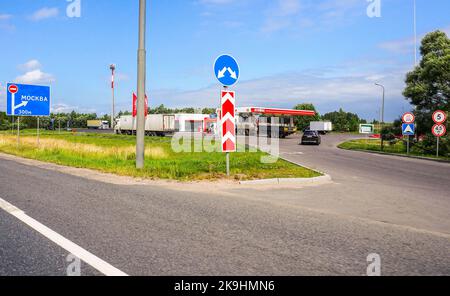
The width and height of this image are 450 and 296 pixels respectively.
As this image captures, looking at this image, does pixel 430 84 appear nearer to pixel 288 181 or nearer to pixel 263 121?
pixel 263 121

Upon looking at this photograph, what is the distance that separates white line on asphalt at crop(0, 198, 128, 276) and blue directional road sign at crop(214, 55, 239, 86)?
644 centimetres

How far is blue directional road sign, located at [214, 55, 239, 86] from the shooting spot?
34.7 feet

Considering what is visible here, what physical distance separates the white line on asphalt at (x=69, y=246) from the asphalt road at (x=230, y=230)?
0.32ft

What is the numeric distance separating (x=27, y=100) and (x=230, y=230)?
910 inches

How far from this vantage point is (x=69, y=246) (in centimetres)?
A: 423

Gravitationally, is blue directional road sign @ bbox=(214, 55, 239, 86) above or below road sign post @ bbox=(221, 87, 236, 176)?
above

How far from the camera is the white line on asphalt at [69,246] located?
11.6 ft

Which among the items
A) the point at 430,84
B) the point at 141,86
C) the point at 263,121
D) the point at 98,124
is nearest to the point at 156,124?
the point at 263,121

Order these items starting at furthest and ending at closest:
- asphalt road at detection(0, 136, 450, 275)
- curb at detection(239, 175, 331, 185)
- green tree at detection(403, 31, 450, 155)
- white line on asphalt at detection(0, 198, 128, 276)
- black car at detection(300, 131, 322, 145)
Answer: black car at detection(300, 131, 322, 145)
green tree at detection(403, 31, 450, 155)
curb at detection(239, 175, 331, 185)
asphalt road at detection(0, 136, 450, 275)
white line on asphalt at detection(0, 198, 128, 276)

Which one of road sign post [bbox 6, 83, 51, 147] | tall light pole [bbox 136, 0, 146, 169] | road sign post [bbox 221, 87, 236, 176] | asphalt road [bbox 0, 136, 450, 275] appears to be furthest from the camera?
road sign post [bbox 6, 83, 51, 147]

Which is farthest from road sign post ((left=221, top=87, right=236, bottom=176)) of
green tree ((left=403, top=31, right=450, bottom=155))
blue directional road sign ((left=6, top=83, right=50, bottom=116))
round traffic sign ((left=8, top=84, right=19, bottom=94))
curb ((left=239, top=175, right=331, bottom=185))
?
green tree ((left=403, top=31, right=450, bottom=155))

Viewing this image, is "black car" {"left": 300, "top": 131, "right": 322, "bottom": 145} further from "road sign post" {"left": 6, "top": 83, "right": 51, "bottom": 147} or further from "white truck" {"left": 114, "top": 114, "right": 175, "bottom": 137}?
"white truck" {"left": 114, "top": 114, "right": 175, "bottom": 137}

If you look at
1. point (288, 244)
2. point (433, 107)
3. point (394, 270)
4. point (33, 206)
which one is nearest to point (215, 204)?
point (288, 244)

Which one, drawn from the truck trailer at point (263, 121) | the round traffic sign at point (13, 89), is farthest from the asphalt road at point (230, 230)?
the truck trailer at point (263, 121)
